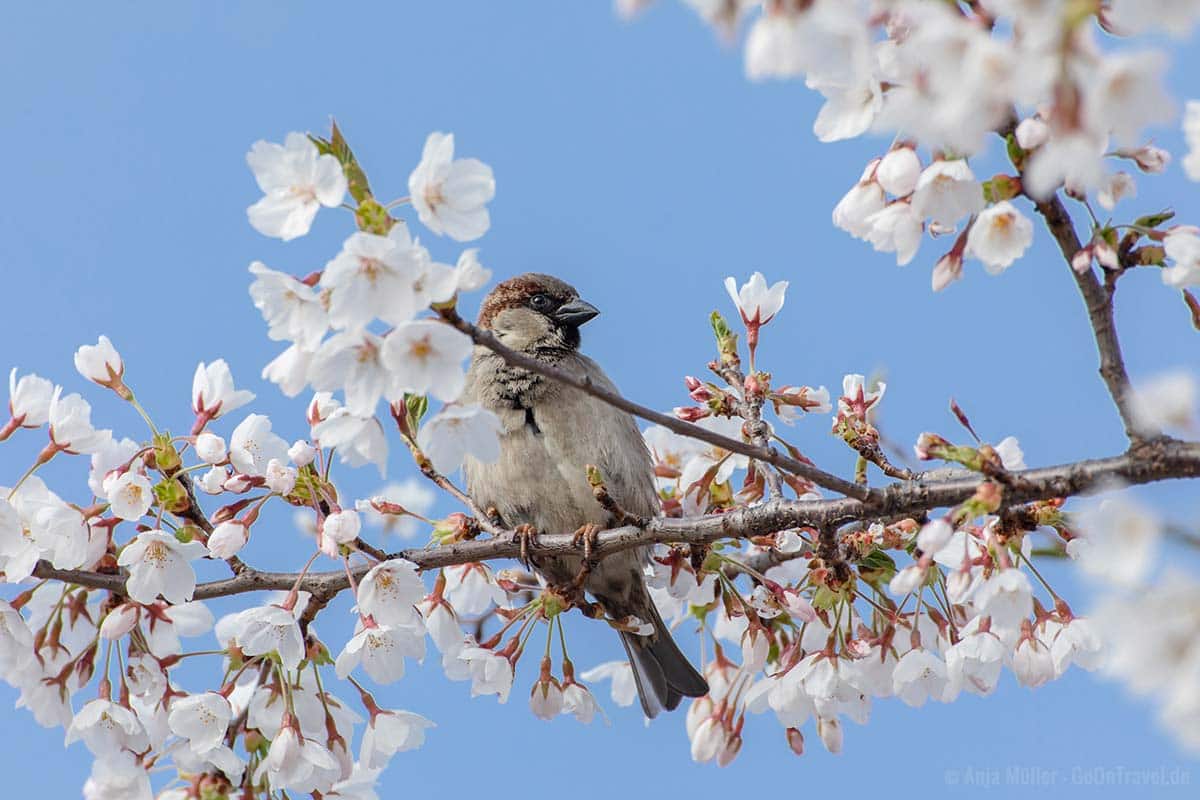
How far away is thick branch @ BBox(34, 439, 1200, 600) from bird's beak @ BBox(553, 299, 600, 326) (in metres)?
1.75

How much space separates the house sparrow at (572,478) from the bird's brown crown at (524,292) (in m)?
0.77

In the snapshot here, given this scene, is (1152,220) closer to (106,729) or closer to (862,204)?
(862,204)

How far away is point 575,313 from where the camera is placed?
5227 millimetres

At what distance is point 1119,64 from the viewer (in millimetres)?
1553

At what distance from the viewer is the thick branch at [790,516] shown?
249cm

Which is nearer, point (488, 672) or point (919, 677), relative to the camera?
point (919, 677)

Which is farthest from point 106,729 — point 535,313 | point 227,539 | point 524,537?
point 535,313

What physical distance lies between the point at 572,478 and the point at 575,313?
97 centimetres

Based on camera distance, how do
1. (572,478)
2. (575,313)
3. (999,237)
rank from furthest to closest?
(575,313)
(572,478)
(999,237)

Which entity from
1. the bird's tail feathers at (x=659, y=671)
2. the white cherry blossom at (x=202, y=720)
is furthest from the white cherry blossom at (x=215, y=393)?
the bird's tail feathers at (x=659, y=671)

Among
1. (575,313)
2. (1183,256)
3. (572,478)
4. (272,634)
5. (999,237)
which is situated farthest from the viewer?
(575,313)

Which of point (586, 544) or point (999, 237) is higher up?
point (999, 237)

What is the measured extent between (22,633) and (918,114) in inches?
101

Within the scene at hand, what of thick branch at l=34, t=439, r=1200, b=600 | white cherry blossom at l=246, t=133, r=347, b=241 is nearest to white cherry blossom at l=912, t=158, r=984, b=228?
thick branch at l=34, t=439, r=1200, b=600
